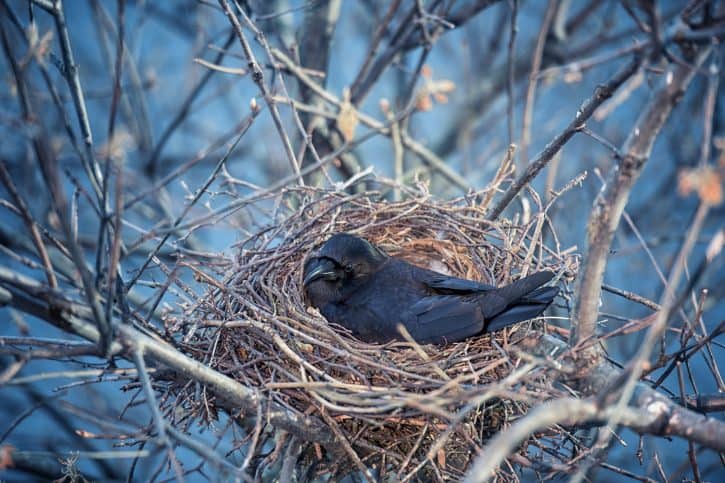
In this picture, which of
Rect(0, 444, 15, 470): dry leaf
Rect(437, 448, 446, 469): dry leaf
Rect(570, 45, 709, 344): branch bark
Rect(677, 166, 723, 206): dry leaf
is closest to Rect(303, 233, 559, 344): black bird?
Rect(437, 448, 446, 469): dry leaf

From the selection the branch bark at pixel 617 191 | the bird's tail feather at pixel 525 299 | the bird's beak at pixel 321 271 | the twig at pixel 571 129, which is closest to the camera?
the branch bark at pixel 617 191

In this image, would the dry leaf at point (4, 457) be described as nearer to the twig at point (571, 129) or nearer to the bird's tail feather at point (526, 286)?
the bird's tail feather at point (526, 286)

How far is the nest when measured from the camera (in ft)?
11.3

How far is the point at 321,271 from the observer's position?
4805 mm

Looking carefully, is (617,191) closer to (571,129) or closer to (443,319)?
(571,129)

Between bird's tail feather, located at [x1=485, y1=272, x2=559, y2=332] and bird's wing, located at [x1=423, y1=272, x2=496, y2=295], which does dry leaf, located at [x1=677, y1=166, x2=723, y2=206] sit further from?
bird's wing, located at [x1=423, y1=272, x2=496, y2=295]

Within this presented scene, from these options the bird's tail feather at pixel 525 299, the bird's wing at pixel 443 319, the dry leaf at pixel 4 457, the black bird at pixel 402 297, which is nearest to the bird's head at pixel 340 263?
the black bird at pixel 402 297

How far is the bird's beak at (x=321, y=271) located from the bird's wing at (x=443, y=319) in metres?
0.63

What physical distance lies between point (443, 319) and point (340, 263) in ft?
3.01

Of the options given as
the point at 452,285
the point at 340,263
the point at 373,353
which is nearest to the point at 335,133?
the point at 340,263

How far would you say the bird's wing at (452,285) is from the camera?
4355mm

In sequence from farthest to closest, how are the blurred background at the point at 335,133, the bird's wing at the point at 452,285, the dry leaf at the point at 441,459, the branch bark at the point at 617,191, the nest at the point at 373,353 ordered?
the blurred background at the point at 335,133, the bird's wing at the point at 452,285, the dry leaf at the point at 441,459, the nest at the point at 373,353, the branch bark at the point at 617,191

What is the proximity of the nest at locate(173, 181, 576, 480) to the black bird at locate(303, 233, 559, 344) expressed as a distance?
A: 0.13 metres

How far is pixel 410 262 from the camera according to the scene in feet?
18.3
